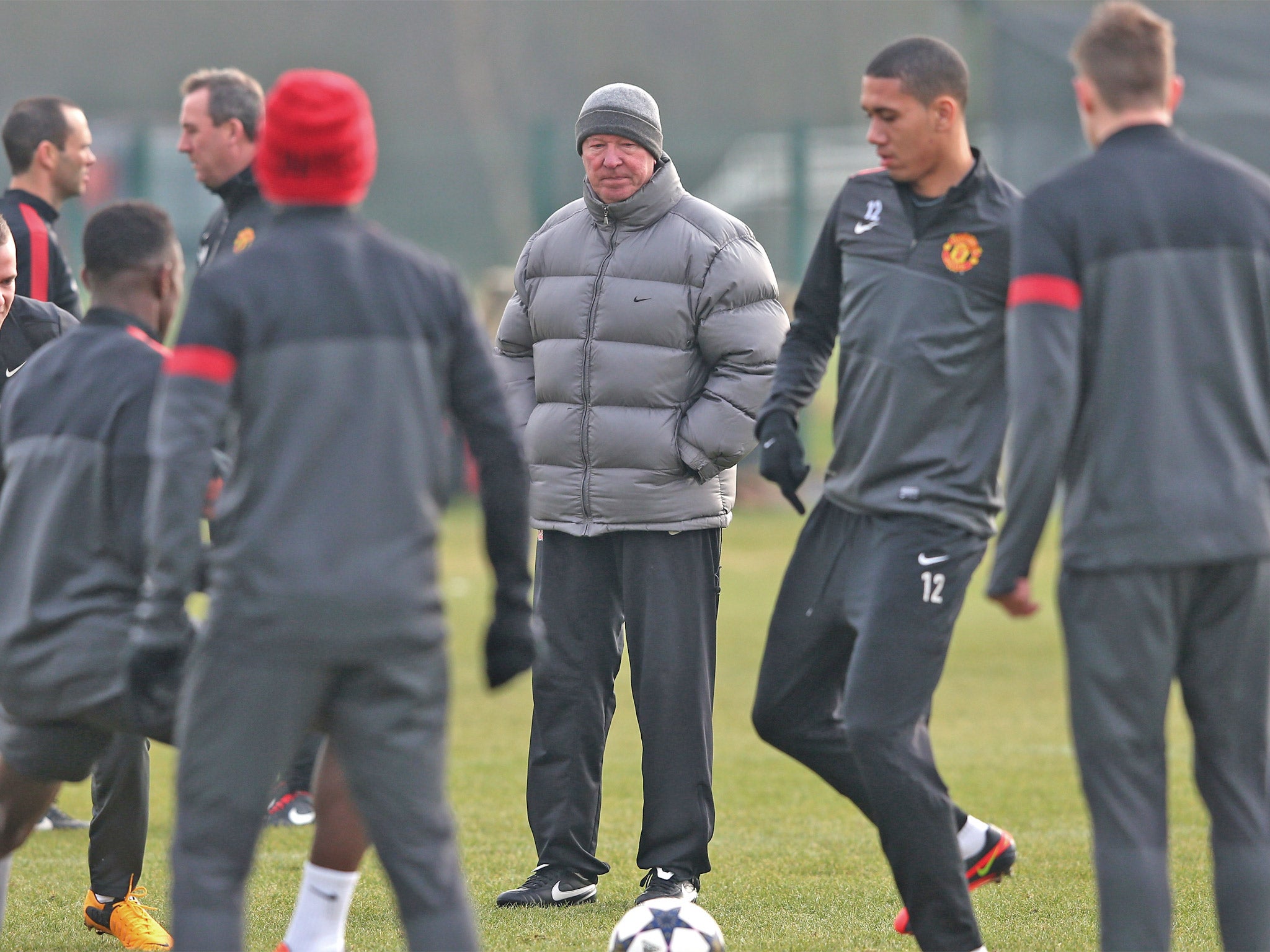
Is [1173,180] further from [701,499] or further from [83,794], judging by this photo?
[83,794]

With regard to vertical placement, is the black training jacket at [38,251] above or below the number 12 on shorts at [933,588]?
above

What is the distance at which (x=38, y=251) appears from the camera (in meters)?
6.47

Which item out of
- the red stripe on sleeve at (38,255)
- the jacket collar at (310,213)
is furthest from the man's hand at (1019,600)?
the red stripe on sleeve at (38,255)

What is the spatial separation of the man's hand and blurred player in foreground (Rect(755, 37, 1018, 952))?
21.2 inches

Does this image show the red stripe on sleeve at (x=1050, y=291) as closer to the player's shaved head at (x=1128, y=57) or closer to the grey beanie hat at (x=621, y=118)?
the player's shaved head at (x=1128, y=57)

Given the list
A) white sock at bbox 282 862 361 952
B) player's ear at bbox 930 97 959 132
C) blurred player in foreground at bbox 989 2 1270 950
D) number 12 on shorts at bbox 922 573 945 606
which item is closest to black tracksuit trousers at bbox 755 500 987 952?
number 12 on shorts at bbox 922 573 945 606

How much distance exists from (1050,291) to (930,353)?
774mm

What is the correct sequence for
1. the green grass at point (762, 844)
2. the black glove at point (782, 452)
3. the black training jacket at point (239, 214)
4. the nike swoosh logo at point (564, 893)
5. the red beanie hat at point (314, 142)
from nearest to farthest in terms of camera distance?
the red beanie hat at point (314, 142), the black glove at point (782, 452), the green grass at point (762, 844), the nike swoosh logo at point (564, 893), the black training jacket at point (239, 214)

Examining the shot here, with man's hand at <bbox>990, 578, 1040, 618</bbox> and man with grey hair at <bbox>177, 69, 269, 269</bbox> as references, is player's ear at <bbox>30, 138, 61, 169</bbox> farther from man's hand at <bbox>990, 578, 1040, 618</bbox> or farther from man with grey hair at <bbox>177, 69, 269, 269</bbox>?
man's hand at <bbox>990, 578, 1040, 618</bbox>

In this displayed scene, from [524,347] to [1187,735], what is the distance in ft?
16.3

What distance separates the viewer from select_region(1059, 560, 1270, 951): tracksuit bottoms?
147 inches

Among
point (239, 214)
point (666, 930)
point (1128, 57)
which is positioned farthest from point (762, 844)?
point (1128, 57)

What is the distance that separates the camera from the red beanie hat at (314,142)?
3.45m

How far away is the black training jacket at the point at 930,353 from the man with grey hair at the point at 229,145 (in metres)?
2.40
